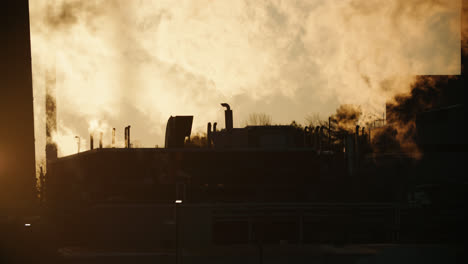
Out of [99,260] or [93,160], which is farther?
[93,160]

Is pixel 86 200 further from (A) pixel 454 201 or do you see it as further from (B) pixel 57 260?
(B) pixel 57 260

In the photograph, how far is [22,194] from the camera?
8852mm

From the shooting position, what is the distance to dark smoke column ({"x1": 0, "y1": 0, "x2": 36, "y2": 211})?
8.70m

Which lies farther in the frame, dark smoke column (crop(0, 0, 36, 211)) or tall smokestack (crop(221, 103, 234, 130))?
tall smokestack (crop(221, 103, 234, 130))

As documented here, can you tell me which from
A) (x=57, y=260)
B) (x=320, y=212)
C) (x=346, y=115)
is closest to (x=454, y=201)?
(x=320, y=212)

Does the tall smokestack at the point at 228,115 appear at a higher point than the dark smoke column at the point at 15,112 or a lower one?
higher

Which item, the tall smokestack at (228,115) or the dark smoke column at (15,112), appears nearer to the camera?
the dark smoke column at (15,112)

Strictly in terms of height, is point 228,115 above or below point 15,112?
above

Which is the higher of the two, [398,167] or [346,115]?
[346,115]

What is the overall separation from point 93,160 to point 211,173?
267 inches

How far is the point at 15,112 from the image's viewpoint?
8.81 metres

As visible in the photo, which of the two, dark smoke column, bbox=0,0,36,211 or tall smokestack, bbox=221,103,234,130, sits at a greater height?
tall smokestack, bbox=221,103,234,130

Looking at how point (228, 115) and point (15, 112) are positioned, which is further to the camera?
point (228, 115)

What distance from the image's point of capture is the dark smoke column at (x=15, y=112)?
28.5 feet
